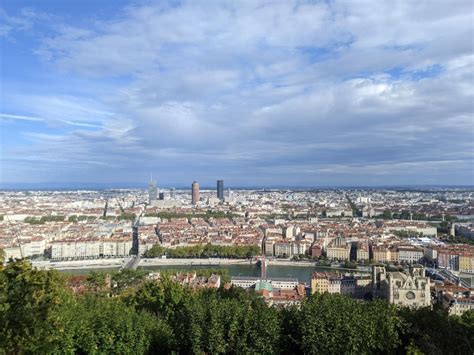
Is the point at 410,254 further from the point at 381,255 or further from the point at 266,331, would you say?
the point at 266,331

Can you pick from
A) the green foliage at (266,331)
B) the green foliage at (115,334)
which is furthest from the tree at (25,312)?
the green foliage at (115,334)

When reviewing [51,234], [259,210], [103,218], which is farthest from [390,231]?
[103,218]

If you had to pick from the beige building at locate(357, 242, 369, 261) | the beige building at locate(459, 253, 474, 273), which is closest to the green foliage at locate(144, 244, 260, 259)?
the beige building at locate(357, 242, 369, 261)

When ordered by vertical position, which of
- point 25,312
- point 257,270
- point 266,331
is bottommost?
point 257,270

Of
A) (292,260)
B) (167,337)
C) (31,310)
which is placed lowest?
(292,260)

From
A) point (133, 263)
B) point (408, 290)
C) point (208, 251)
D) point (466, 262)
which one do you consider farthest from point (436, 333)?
point (133, 263)

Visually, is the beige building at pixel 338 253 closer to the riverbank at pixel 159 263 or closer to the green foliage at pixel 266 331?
the riverbank at pixel 159 263

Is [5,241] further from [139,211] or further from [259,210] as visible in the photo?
[259,210]

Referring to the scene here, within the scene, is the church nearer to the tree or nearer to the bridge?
the tree
